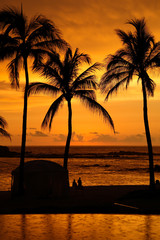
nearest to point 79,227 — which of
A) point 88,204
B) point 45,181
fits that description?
point 88,204

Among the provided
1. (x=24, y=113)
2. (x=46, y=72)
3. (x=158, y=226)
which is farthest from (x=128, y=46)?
(x=158, y=226)

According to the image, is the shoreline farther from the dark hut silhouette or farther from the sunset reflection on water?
the sunset reflection on water

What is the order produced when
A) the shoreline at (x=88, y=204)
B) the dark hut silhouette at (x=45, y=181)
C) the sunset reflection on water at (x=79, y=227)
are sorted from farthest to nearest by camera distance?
the dark hut silhouette at (x=45, y=181)
the shoreline at (x=88, y=204)
the sunset reflection on water at (x=79, y=227)

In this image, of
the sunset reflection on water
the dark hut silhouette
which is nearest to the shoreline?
the dark hut silhouette

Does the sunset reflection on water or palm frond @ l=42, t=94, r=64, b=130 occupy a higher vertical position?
palm frond @ l=42, t=94, r=64, b=130

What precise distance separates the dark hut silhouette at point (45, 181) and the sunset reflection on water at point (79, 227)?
223 inches

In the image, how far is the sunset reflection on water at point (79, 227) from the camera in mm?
10891

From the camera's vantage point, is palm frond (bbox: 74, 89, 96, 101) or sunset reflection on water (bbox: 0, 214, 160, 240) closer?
sunset reflection on water (bbox: 0, 214, 160, 240)

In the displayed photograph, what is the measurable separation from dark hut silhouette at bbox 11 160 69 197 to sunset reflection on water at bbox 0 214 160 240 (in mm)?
5676

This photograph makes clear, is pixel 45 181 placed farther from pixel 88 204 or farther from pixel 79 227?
pixel 79 227

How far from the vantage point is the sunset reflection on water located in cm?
1089

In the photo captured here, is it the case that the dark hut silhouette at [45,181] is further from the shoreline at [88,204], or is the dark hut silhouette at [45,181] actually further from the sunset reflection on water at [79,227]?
the sunset reflection on water at [79,227]

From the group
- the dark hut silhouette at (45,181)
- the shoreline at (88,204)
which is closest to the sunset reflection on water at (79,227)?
the shoreline at (88,204)

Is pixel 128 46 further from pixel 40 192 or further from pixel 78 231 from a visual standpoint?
pixel 78 231
